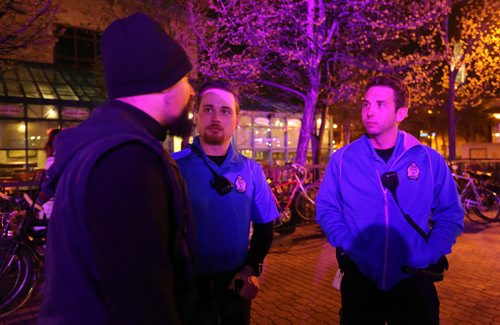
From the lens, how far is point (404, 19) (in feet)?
38.4

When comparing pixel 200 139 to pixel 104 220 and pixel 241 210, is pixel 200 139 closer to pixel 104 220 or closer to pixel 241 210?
pixel 241 210

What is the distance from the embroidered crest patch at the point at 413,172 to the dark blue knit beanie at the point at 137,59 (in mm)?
1777

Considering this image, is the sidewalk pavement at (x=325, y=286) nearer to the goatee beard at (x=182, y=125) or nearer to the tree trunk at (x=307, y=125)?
the goatee beard at (x=182, y=125)

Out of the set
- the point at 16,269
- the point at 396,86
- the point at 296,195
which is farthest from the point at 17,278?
the point at 296,195

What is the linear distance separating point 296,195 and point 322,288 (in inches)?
173

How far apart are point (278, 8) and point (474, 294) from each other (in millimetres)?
8996

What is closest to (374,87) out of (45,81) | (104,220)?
(104,220)

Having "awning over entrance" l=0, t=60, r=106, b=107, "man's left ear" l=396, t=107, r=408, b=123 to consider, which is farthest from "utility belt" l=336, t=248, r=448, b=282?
"awning over entrance" l=0, t=60, r=106, b=107

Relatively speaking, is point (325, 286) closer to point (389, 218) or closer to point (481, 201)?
point (389, 218)

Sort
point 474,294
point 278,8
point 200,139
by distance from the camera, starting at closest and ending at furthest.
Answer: point 200,139
point 474,294
point 278,8

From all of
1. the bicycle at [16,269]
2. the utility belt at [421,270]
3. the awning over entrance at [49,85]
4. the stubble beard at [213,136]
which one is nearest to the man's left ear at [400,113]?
the utility belt at [421,270]

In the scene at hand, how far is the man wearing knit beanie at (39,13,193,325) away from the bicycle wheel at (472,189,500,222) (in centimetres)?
1045

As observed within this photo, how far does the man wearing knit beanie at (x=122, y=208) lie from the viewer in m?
1.03

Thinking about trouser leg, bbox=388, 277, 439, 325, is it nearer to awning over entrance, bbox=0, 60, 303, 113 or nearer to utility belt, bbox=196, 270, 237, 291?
utility belt, bbox=196, 270, 237, 291
